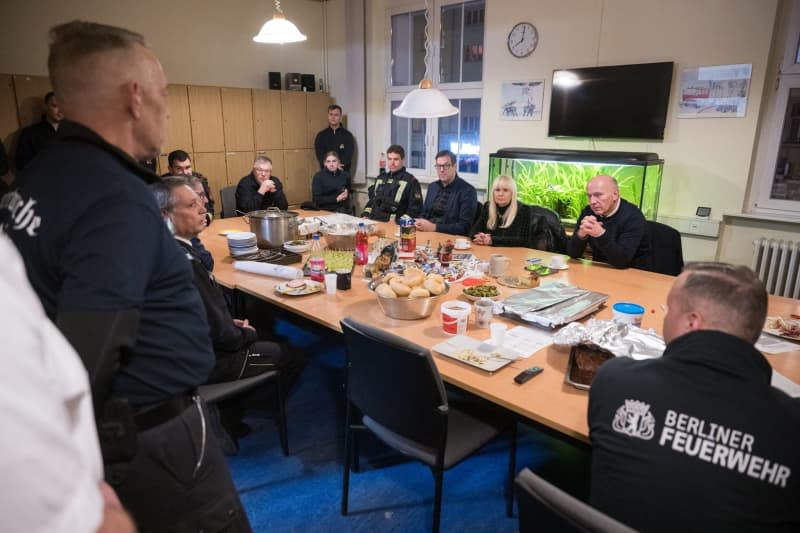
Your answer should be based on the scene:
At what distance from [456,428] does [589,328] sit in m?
0.58

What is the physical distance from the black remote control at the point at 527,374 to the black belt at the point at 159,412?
0.95 metres

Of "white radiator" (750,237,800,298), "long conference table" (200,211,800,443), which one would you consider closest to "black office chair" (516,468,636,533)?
"long conference table" (200,211,800,443)

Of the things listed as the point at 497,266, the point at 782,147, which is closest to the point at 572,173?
the point at 782,147

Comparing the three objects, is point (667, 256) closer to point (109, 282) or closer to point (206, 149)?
point (109, 282)

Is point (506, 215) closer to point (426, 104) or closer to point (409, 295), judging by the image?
point (426, 104)

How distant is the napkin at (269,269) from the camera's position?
2623mm

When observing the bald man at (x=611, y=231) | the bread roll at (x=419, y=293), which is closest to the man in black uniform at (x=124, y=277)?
the bread roll at (x=419, y=293)

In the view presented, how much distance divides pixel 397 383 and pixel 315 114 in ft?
19.0

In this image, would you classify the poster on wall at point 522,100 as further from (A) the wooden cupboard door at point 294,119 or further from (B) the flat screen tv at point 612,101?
(A) the wooden cupboard door at point 294,119

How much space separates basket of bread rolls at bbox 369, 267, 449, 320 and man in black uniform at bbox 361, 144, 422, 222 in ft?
8.40

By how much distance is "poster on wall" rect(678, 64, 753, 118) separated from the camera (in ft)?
13.2

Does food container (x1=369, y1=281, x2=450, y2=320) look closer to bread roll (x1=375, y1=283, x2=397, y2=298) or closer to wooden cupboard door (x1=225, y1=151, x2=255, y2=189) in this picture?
bread roll (x1=375, y1=283, x2=397, y2=298)

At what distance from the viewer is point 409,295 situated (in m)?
2.04

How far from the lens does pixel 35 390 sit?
47cm
